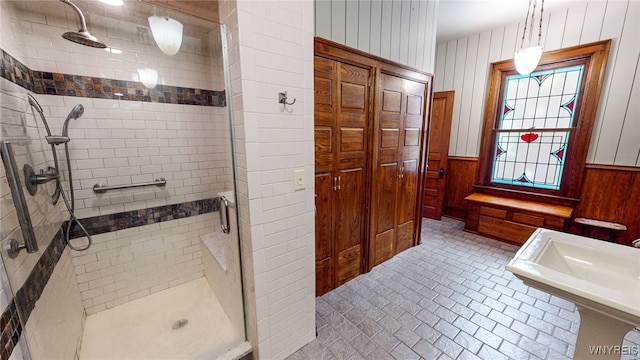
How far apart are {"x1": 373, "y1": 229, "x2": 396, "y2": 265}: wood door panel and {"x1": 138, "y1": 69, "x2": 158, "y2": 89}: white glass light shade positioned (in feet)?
8.16

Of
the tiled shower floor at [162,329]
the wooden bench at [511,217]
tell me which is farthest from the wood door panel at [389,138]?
the tiled shower floor at [162,329]

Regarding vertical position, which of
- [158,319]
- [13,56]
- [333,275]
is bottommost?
[158,319]

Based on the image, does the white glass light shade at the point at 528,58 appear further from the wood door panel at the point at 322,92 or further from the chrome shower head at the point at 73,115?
the chrome shower head at the point at 73,115

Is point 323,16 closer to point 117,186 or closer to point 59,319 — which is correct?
point 117,186

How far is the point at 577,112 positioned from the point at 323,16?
3.29 m

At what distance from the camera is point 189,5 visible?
1.86 meters

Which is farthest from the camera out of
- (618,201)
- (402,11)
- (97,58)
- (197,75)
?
(618,201)

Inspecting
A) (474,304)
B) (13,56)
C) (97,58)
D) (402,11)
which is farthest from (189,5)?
(474,304)

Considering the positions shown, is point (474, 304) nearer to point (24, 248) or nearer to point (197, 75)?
point (24, 248)

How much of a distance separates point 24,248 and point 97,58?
1.37 m

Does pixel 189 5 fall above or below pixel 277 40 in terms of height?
above

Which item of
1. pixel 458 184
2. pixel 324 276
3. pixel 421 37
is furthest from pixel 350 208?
pixel 458 184

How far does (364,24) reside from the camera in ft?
6.59

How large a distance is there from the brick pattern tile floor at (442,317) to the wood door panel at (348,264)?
0.22 ft
